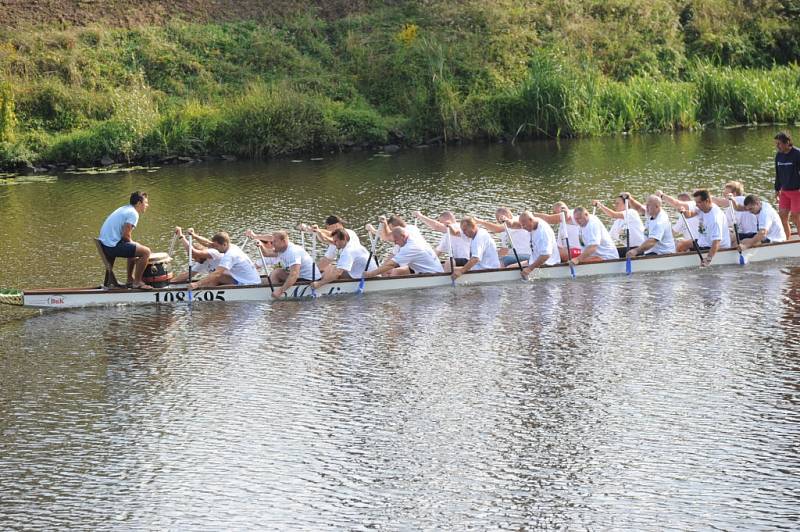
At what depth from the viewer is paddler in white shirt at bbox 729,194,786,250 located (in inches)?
849

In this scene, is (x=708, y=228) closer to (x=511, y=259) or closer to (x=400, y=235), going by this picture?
(x=511, y=259)

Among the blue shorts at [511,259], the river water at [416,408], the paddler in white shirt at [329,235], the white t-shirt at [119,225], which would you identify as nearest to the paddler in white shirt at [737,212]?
the river water at [416,408]

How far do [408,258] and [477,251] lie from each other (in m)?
1.29

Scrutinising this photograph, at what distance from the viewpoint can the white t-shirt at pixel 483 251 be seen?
2072cm

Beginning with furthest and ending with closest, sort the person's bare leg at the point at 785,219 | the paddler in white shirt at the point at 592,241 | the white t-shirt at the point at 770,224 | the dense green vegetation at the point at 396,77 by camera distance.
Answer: the dense green vegetation at the point at 396,77 < the person's bare leg at the point at 785,219 < the white t-shirt at the point at 770,224 < the paddler in white shirt at the point at 592,241

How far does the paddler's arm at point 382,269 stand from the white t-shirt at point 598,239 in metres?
3.66

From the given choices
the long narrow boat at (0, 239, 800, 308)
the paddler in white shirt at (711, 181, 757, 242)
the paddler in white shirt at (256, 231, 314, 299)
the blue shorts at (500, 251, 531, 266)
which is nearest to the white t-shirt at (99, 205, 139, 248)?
the long narrow boat at (0, 239, 800, 308)

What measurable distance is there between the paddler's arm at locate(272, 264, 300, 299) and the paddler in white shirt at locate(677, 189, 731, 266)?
7496mm

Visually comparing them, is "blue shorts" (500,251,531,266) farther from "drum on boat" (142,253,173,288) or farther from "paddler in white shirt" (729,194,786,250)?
"drum on boat" (142,253,173,288)

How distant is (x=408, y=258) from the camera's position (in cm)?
2077

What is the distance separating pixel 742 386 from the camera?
48.4ft

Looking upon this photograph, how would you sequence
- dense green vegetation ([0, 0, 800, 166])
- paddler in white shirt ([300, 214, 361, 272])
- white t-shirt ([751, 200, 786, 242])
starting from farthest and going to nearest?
dense green vegetation ([0, 0, 800, 166]) → white t-shirt ([751, 200, 786, 242]) → paddler in white shirt ([300, 214, 361, 272])

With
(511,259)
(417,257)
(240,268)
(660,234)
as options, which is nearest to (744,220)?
(660,234)

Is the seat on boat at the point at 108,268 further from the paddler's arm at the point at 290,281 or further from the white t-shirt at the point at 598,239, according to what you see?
the white t-shirt at the point at 598,239
